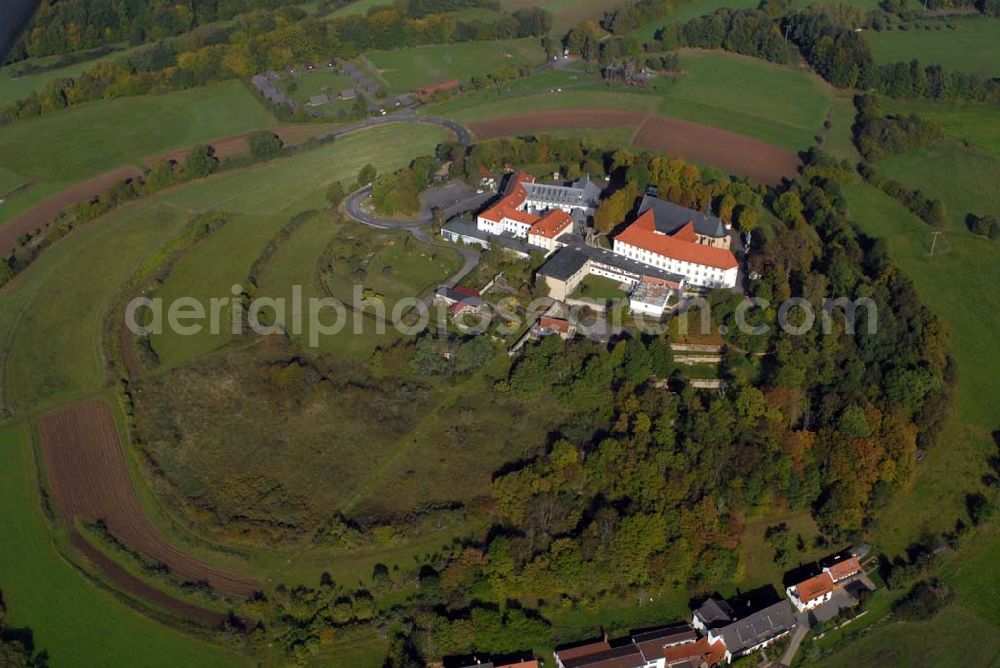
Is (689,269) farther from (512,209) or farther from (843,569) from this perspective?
(843,569)

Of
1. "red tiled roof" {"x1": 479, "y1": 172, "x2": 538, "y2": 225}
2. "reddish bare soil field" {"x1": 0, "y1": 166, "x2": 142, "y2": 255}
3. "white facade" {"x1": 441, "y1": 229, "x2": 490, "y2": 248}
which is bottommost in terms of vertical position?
"reddish bare soil field" {"x1": 0, "y1": 166, "x2": 142, "y2": 255}

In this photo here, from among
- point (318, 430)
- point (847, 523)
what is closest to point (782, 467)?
point (847, 523)

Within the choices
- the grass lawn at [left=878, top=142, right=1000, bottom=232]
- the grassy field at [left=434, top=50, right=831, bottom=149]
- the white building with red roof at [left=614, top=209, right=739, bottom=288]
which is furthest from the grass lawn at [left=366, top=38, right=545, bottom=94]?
the grass lawn at [left=878, top=142, right=1000, bottom=232]

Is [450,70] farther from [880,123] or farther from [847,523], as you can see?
[847,523]

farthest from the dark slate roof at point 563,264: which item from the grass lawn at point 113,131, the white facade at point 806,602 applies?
the grass lawn at point 113,131

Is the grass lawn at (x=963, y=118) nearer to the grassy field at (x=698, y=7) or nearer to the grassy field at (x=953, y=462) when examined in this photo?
the grassy field at (x=953, y=462)

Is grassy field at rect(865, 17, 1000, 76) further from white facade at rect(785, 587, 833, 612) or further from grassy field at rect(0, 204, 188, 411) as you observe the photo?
grassy field at rect(0, 204, 188, 411)
